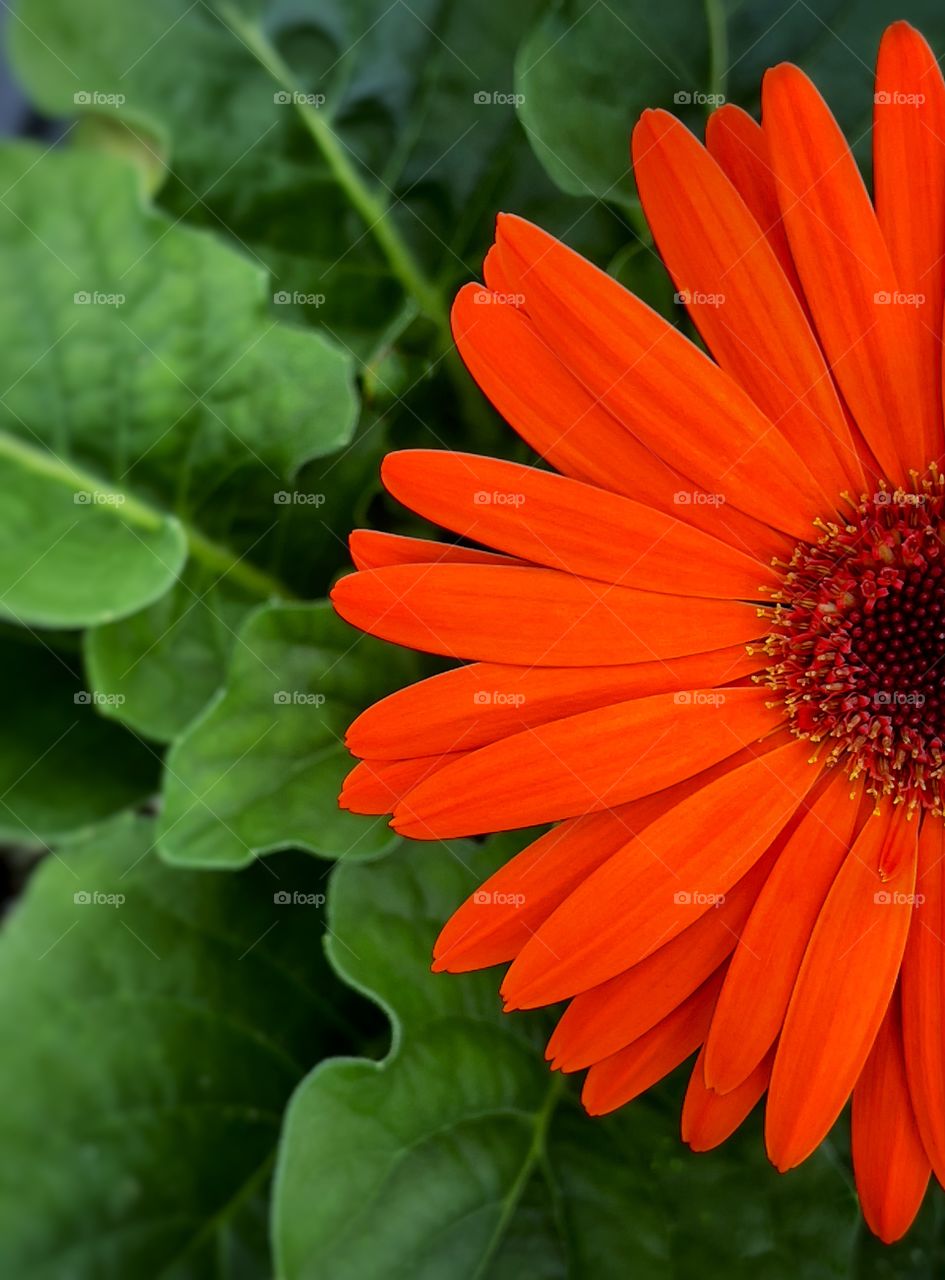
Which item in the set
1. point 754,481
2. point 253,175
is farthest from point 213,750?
point 253,175

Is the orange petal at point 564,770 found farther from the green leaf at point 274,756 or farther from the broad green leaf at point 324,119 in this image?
the broad green leaf at point 324,119

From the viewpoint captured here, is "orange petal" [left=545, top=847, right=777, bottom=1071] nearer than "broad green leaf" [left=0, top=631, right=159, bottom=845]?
Yes

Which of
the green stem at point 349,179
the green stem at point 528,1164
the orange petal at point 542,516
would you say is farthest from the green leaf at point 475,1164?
the green stem at point 349,179

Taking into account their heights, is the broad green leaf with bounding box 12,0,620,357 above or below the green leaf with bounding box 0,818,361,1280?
above

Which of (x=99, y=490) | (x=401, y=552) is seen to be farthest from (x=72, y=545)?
(x=401, y=552)


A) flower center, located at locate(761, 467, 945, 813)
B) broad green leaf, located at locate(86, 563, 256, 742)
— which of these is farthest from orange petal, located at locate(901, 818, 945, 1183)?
broad green leaf, located at locate(86, 563, 256, 742)

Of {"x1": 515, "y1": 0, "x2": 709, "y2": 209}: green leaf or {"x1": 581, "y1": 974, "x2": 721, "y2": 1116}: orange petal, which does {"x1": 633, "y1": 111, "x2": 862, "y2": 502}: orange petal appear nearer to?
{"x1": 515, "y1": 0, "x2": 709, "y2": 209}: green leaf
